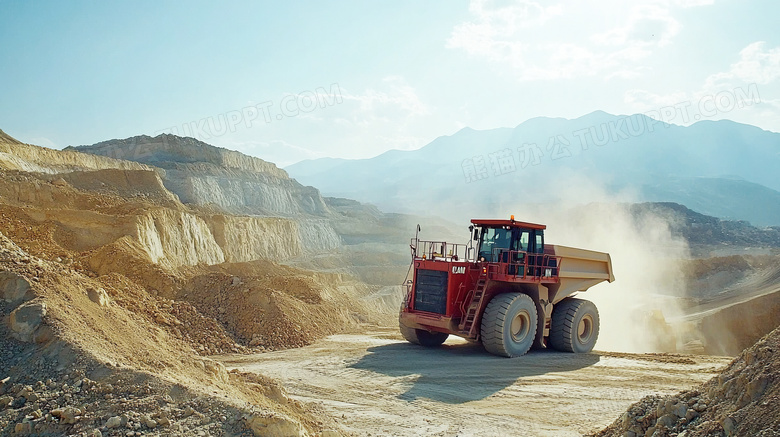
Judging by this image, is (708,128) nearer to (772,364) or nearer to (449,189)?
(449,189)

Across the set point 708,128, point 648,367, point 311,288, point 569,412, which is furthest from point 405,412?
point 708,128

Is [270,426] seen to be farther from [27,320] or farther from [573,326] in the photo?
[573,326]

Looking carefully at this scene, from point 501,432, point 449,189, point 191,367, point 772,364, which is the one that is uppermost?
point 449,189

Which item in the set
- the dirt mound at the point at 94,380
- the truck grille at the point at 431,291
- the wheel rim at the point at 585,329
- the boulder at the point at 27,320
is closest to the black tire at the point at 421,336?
the truck grille at the point at 431,291

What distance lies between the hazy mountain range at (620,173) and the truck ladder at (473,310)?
332 ft

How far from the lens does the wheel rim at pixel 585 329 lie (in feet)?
40.8

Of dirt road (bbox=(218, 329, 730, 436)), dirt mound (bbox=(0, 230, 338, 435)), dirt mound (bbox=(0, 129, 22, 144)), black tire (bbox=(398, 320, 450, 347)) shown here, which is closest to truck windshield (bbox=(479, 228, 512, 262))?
dirt road (bbox=(218, 329, 730, 436))

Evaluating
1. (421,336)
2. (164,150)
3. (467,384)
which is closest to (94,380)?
(467,384)

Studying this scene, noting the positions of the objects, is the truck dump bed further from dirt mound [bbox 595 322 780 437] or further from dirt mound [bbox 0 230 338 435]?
dirt mound [bbox 0 230 338 435]

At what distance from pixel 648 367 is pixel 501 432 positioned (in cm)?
507

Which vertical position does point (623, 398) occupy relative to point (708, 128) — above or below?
below

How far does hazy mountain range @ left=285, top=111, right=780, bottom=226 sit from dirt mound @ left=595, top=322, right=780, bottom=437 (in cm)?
10650

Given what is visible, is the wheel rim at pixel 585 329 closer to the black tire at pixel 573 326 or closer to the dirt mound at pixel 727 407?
the black tire at pixel 573 326

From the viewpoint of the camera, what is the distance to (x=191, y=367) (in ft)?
20.9
